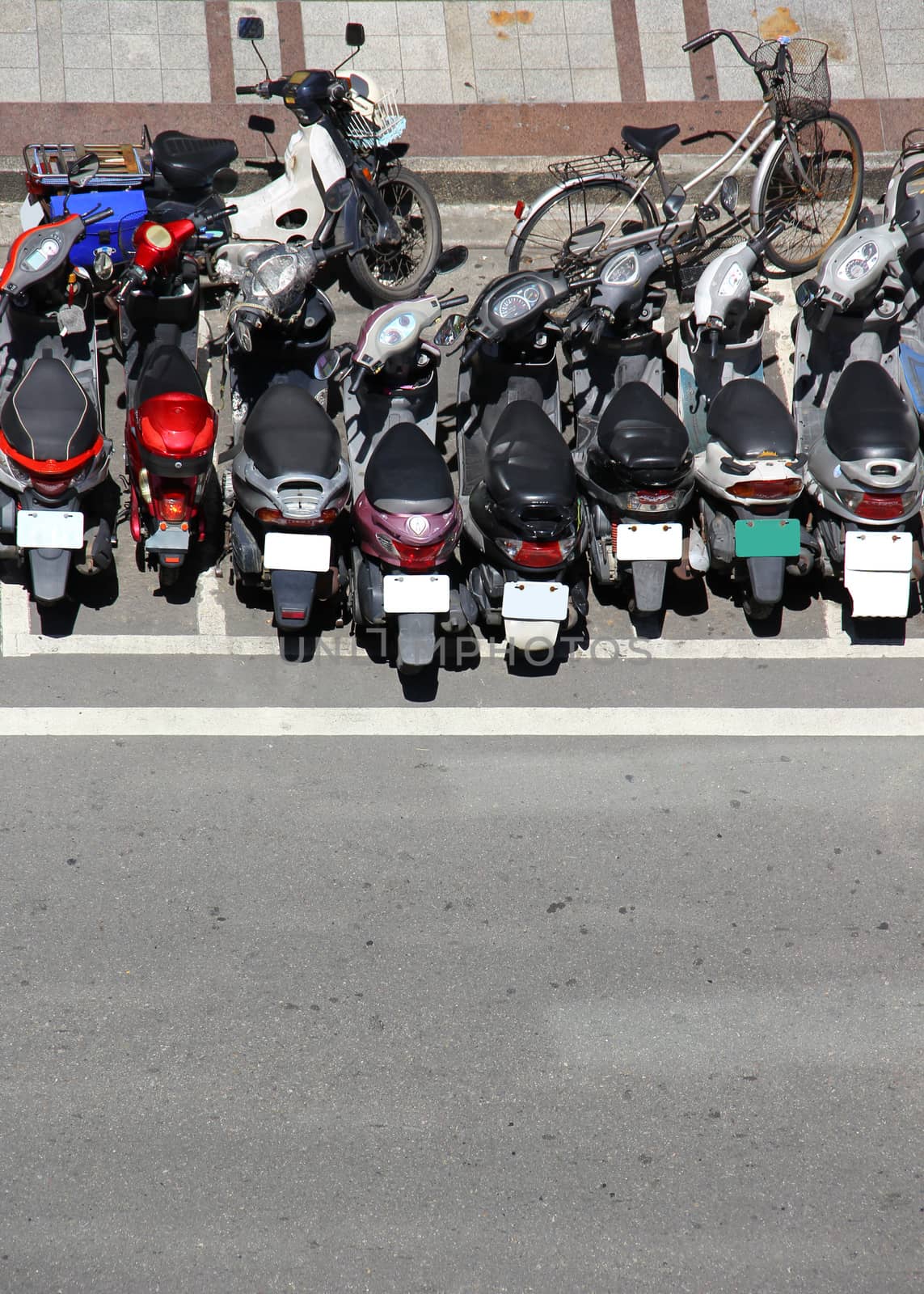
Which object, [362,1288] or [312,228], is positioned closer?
[362,1288]

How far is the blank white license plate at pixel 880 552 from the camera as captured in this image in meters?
8.13

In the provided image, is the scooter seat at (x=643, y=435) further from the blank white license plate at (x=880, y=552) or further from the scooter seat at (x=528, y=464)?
the blank white license plate at (x=880, y=552)

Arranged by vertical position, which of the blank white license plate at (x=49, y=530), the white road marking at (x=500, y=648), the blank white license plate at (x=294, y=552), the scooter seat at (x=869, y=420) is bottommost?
the white road marking at (x=500, y=648)

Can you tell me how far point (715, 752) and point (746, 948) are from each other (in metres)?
1.25

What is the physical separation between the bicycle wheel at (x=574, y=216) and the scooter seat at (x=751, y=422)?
71.3 inches

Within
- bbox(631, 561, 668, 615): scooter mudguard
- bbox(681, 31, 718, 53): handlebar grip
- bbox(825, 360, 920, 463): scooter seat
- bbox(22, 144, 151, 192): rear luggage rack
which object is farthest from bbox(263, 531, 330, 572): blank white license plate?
bbox(681, 31, 718, 53): handlebar grip

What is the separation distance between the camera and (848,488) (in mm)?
8156

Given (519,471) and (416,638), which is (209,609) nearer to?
(416,638)

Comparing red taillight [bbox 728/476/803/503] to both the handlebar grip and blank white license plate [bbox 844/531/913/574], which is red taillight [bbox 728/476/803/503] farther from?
the handlebar grip

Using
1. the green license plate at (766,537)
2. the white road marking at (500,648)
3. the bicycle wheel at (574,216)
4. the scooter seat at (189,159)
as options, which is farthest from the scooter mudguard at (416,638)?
the scooter seat at (189,159)

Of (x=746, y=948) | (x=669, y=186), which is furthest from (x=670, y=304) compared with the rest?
(x=746, y=948)

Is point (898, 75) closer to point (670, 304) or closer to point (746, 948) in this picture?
point (670, 304)

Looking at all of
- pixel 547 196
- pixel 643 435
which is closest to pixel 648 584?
pixel 643 435

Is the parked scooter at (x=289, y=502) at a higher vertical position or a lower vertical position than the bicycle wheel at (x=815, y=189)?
lower
